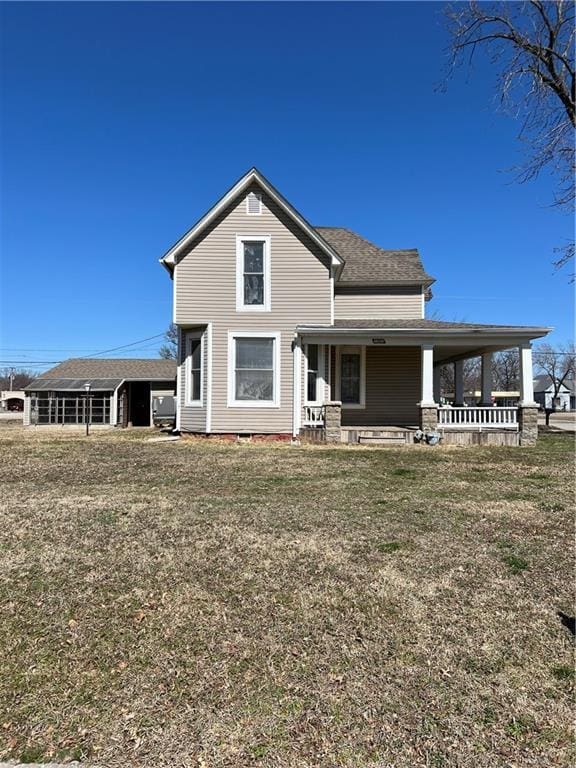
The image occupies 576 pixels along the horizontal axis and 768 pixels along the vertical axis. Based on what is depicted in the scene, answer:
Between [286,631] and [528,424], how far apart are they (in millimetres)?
11692

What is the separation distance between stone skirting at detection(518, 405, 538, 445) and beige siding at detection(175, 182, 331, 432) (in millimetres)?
5761

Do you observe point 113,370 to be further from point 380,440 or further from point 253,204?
point 380,440

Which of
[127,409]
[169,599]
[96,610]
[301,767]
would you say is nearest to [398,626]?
[301,767]

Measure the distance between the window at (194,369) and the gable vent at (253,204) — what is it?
3767 mm

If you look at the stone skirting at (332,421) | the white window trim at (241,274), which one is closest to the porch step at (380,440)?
the stone skirting at (332,421)

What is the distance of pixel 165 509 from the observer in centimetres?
618

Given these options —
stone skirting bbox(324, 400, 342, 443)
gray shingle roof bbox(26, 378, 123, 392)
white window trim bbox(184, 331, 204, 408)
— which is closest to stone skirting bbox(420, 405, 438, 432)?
stone skirting bbox(324, 400, 342, 443)

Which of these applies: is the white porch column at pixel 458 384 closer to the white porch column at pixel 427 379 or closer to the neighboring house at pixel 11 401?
the white porch column at pixel 427 379

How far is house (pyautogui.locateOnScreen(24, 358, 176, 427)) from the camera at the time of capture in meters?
28.7

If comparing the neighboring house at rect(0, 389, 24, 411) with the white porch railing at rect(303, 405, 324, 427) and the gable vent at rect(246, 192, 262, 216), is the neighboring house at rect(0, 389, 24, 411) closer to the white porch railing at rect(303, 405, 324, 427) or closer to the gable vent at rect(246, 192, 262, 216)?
the gable vent at rect(246, 192, 262, 216)

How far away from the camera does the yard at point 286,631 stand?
7.68 feet

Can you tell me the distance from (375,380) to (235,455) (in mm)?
6438

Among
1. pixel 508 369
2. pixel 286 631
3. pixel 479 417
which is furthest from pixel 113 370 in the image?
pixel 508 369

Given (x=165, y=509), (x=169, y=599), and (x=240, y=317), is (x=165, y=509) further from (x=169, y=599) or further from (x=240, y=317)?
(x=240, y=317)
